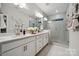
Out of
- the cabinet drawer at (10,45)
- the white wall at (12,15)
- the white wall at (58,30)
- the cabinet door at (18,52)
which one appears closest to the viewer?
the cabinet drawer at (10,45)

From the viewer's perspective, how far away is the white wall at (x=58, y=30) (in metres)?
4.77

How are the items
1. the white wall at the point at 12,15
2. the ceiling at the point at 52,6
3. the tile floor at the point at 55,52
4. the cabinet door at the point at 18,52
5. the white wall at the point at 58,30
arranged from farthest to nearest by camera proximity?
the white wall at the point at 58,30 < the ceiling at the point at 52,6 < the tile floor at the point at 55,52 < the white wall at the point at 12,15 < the cabinet door at the point at 18,52

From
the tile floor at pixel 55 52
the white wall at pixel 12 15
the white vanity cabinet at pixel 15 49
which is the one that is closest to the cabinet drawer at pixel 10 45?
the white vanity cabinet at pixel 15 49

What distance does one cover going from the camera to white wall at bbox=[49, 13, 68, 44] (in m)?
4.77

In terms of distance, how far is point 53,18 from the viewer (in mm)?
5277

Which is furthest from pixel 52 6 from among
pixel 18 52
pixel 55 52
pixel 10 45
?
pixel 10 45

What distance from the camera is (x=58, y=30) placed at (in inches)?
197

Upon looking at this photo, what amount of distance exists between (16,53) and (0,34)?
1.98ft

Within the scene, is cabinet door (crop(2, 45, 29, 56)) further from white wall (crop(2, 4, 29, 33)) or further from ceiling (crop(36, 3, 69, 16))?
ceiling (crop(36, 3, 69, 16))

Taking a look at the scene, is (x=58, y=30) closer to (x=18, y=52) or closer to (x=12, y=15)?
(x=12, y=15)

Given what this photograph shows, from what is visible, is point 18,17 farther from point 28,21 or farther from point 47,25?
point 47,25

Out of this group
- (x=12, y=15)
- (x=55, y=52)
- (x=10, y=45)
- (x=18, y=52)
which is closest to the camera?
(x=10, y=45)

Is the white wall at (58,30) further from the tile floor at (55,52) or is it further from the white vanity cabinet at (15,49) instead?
the white vanity cabinet at (15,49)

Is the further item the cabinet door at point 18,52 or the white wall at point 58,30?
the white wall at point 58,30
